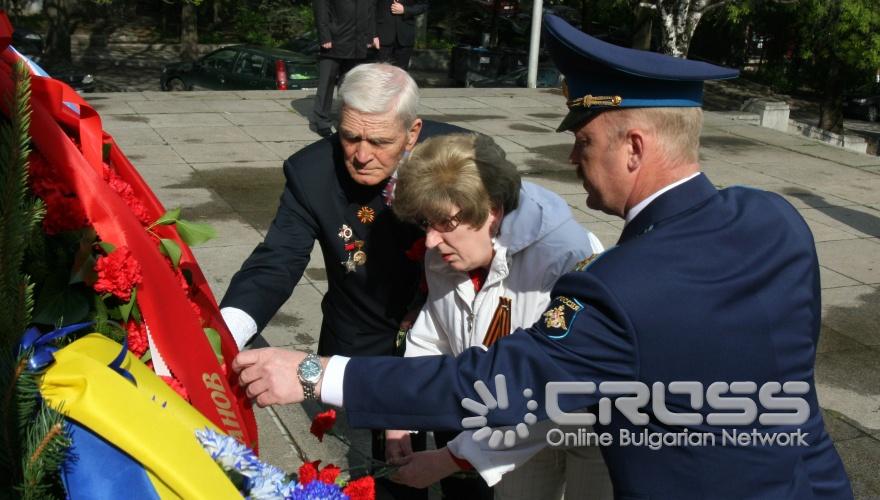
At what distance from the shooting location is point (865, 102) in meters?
27.1

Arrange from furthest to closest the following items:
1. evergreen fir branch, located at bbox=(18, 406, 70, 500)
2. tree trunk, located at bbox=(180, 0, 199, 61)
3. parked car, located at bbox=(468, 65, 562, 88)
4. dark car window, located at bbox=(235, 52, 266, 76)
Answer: tree trunk, located at bbox=(180, 0, 199, 61) < parked car, located at bbox=(468, 65, 562, 88) < dark car window, located at bbox=(235, 52, 266, 76) < evergreen fir branch, located at bbox=(18, 406, 70, 500)

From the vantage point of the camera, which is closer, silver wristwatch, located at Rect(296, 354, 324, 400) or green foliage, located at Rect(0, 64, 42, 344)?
green foliage, located at Rect(0, 64, 42, 344)

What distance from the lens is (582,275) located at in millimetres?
2045

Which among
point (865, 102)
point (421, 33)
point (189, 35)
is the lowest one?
point (865, 102)

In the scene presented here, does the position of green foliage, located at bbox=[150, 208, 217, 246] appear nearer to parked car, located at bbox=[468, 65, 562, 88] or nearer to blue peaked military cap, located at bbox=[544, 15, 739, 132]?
blue peaked military cap, located at bbox=[544, 15, 739, 132]

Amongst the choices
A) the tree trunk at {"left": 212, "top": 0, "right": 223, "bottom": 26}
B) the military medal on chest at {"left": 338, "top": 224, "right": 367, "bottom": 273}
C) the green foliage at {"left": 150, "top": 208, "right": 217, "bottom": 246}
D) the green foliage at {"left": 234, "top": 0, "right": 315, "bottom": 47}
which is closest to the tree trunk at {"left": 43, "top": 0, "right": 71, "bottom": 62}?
the green foliage at {"left": 234, "top": 0, "right": 315, "bottom": 47}

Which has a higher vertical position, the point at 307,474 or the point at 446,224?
the point at 446,224

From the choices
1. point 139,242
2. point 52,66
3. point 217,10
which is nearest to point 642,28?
point 52,66

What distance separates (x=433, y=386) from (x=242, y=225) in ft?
19.1

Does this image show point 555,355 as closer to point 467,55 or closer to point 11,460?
point 11,460

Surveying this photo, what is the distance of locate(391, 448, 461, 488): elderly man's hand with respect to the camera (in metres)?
2.88

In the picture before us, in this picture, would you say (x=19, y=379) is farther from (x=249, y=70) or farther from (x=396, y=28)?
(x=249, y=70)

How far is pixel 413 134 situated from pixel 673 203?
1.40m

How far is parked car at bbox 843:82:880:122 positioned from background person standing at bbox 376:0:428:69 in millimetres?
18289
